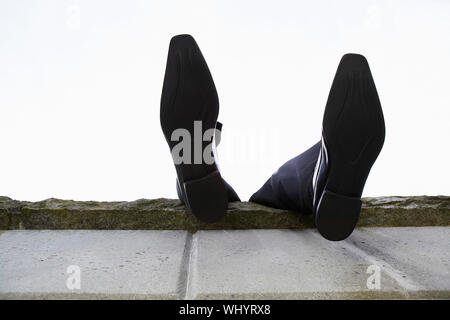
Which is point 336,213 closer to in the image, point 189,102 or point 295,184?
point 295,184

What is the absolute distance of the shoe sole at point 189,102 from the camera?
733 mm

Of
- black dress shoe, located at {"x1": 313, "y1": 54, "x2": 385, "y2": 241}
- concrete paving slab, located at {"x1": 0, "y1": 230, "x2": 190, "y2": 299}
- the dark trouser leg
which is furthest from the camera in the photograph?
the dark trouser leg

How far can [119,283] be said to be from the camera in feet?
1.90

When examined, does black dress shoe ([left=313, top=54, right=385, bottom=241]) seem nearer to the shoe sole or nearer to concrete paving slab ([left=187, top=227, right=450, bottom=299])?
concrete paving slab ([left=187, top=227, right=450, bottom=299])

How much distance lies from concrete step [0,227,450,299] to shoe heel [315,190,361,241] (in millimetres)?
43

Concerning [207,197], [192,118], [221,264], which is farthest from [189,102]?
[221,264]

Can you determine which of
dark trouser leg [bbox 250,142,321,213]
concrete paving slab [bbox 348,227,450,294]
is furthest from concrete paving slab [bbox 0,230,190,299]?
concrete paving slab [bbox 348,227,450,294]

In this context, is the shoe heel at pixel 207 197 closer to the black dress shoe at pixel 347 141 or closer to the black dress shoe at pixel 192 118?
the black dress shoe at pixel 192 118

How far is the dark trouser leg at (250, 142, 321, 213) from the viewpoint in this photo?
909mm

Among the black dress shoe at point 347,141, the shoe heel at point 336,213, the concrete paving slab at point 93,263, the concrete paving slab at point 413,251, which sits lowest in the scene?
the concrete paving slab at point 413,251

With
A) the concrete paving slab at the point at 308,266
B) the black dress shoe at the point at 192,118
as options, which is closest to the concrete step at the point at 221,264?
the concrete paving slab at the point at 308,266

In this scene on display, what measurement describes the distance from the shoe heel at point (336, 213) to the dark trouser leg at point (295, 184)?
0.14m
